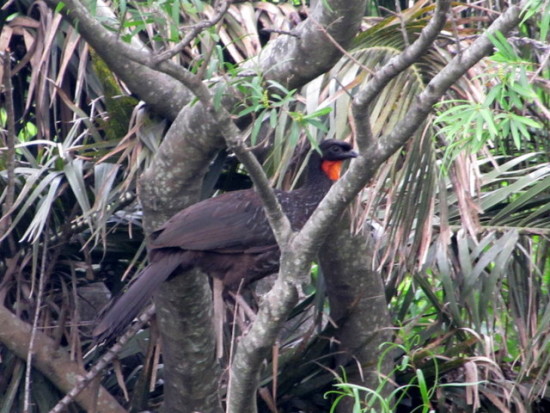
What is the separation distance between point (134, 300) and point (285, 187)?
118 cm

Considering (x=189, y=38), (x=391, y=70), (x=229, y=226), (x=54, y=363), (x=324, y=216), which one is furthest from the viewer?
(x=229, y=226)

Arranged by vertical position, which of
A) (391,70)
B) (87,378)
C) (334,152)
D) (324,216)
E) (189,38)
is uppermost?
(189,38)

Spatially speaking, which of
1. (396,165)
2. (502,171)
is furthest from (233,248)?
(502,171)

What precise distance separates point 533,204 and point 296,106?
1.16 meters

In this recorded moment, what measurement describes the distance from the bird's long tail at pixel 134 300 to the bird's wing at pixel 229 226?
200 millimetres

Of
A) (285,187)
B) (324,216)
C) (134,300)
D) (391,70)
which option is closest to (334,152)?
(285,187)

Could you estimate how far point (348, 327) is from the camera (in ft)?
13.9

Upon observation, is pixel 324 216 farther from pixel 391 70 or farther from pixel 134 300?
pixel 134 300

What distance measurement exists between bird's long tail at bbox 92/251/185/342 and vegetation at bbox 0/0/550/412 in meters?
0.08

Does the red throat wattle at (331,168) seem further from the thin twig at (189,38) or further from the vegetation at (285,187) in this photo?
the thin twig at (189,38)

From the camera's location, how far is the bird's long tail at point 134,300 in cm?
399

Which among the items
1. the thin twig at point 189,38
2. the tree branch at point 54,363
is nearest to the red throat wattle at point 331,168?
the tree branch at point 54,363

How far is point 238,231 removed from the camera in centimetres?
461

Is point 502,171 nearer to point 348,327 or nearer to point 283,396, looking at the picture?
point 348,327
